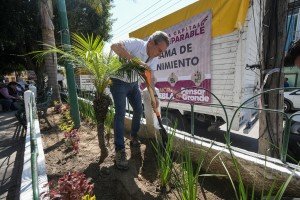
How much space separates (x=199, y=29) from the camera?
5.50 m

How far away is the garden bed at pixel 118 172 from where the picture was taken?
2.57m

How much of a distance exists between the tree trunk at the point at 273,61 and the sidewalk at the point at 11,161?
3.29 metres

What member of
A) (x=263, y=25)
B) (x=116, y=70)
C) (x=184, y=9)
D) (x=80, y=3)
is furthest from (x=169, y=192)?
(x=80, y=3)

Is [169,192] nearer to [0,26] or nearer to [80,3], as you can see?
[0,26]

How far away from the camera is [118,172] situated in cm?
298

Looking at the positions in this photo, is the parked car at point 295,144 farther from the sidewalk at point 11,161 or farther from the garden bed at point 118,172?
the sidewalk at point 11,161

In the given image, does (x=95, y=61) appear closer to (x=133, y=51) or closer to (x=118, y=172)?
(x=133, y=51)

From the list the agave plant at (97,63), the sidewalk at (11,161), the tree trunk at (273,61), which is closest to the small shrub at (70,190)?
the agave plant at (97,63)

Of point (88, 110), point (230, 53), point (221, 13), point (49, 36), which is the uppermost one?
point (49, 36)

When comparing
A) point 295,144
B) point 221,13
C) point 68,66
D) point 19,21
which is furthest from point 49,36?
point 295,144

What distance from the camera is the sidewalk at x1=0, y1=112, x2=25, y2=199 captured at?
348 centimetres

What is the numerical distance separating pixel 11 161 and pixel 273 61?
15.2ft

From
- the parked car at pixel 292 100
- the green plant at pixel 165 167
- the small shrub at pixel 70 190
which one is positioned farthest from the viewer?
the parked car at pixel 292 100

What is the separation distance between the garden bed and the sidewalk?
0.53 meters
